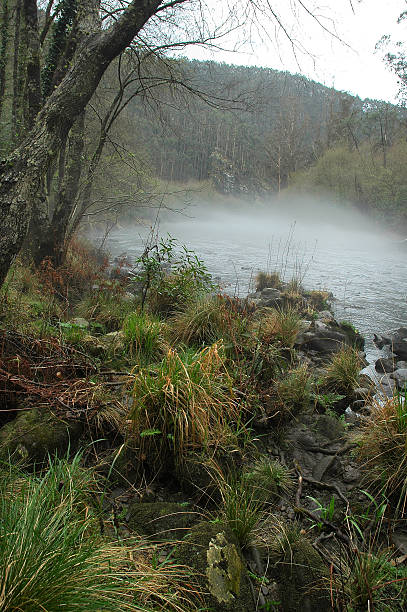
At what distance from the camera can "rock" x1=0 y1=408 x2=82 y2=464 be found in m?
2.22

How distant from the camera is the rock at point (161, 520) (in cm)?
183

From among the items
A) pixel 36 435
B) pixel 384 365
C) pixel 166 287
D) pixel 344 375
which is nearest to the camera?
pixel 36 435

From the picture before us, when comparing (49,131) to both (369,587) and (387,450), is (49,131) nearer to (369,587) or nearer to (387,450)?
(387,450)

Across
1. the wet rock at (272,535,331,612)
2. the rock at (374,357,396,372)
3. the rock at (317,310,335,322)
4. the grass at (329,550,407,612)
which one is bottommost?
the rock at (374,357,396,372)

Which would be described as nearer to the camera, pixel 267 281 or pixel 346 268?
pixel 267 281

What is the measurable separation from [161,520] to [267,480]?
78 centimetres

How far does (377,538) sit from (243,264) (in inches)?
520

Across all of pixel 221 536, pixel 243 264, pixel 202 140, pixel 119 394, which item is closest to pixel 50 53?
pixel 119 394

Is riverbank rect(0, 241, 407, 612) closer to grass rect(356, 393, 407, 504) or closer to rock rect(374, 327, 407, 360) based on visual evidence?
grass rect(356, 393, 407, 504)

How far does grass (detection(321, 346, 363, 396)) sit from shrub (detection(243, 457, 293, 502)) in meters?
1.69

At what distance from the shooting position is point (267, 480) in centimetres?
236

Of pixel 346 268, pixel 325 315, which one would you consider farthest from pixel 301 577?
pixel 346 268

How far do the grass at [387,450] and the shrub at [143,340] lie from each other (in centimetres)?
208

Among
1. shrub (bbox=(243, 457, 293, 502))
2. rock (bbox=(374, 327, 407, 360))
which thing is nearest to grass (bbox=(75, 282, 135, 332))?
shrub (bbox=(243, 457, 293, 502))
